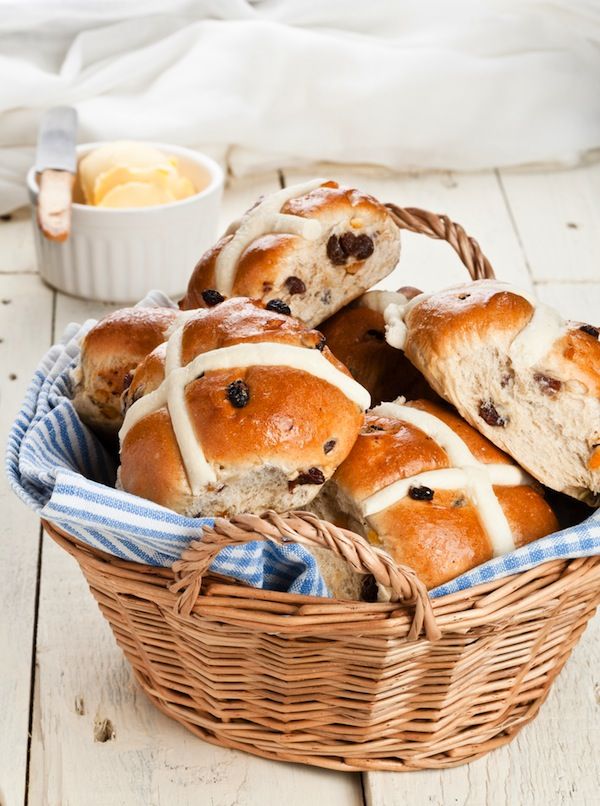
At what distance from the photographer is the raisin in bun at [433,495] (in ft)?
3.98

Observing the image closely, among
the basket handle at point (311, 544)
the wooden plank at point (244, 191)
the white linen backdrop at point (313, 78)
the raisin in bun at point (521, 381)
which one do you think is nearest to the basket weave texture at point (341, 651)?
the basket handle at point (311, 544)

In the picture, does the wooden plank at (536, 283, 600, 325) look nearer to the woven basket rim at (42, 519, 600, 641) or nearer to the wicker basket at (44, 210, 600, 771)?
the wicker basket at (44, 210, 600, 771)

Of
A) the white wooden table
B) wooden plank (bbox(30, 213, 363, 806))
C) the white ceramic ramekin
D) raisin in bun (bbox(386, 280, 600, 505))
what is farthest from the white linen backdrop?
raisin in bun (bbox(386, 280, 600, 505))

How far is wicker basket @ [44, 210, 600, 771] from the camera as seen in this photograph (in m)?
1.13

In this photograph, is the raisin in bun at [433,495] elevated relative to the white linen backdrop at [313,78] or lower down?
elevated

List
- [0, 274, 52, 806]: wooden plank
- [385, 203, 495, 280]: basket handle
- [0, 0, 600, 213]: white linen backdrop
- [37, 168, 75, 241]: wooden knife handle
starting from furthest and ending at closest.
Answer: [0, 0, 600, 213]: white linen backdrop
[37, 168, 75, 241]: wooden knife handle
[385, 203, 495, 280]: basket handle
[0, 274, 52, 806]: wooden plank

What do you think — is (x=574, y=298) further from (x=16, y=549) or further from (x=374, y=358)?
(x=16, y=549)

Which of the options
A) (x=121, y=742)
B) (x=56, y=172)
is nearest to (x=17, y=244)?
(x=56, y=172)

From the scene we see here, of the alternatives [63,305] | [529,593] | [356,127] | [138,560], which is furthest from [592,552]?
[356,127]

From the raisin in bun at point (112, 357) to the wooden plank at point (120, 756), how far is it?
0.33 metres

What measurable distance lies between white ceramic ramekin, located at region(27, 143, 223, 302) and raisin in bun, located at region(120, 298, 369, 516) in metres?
1.01

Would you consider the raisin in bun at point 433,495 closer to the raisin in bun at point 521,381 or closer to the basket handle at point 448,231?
the raisin in bun at point 521,381

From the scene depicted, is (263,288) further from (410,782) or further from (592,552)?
(410,782)

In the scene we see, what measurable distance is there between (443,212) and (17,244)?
1.01 meters
